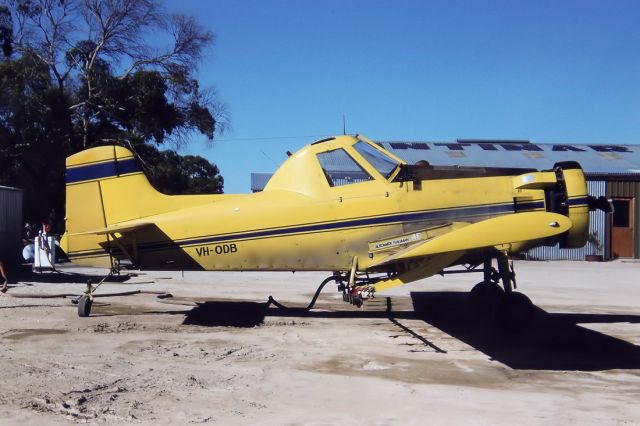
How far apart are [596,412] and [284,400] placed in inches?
114

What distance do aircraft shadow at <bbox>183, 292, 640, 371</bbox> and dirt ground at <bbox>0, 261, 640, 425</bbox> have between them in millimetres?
32

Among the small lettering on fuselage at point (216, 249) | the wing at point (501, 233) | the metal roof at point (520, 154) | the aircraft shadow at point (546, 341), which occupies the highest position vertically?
the metal roof at point (520, 154)

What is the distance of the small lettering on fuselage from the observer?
955 cm

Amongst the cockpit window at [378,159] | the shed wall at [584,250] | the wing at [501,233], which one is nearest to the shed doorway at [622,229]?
the shed wall at [584,250]

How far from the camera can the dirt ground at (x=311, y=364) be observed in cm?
541

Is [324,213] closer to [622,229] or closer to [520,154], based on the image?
[622,229]

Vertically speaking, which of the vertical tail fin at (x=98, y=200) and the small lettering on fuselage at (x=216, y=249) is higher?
the vertical tail fin at (x=98, y=200)

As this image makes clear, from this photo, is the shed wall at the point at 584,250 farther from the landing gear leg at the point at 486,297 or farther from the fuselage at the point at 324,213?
the fuselage at the point at 324,213

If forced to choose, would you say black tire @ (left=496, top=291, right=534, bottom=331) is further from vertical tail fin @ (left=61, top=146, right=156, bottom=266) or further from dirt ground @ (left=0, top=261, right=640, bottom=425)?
vertical tail fin @ (left=61, top=146, right=156, bottom=266)

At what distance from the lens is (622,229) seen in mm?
32781

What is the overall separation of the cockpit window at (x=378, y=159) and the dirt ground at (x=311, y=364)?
8.26 ft

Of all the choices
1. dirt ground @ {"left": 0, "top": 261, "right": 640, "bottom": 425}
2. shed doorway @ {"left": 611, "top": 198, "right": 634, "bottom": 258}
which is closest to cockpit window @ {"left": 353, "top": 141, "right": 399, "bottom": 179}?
dirt ground @ {"left": 0, "top": 261, "right": 640, "bottom": 425}

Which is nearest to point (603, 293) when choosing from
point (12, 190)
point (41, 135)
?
point (12, 190)

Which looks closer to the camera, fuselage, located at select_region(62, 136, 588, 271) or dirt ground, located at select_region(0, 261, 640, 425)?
dirt ground, located at select_region(0, 261, 640, 425)
